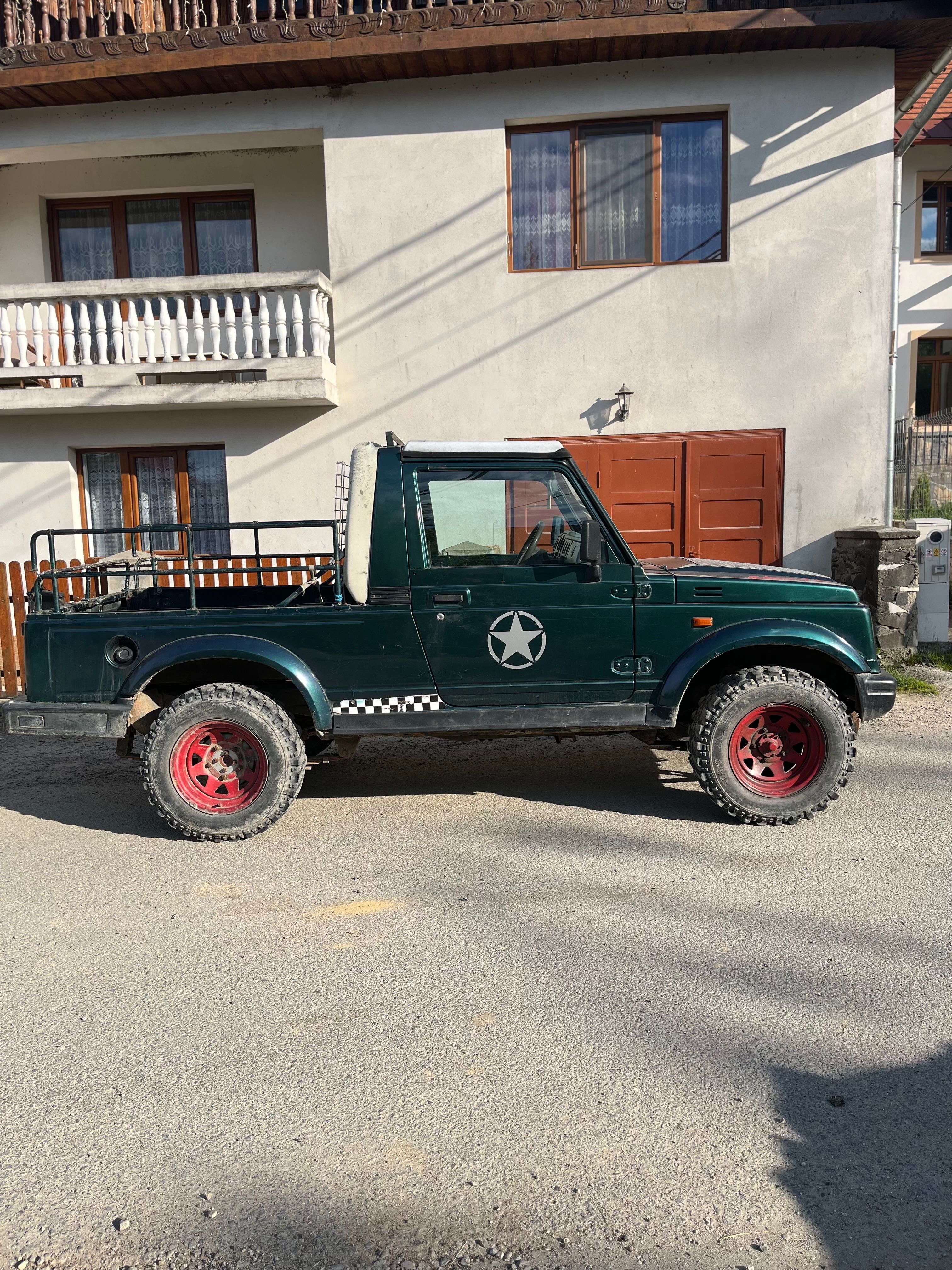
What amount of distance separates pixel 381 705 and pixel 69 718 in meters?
1.72

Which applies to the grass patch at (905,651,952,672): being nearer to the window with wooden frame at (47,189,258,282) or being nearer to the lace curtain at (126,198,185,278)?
the window with wooden frame at (47,189,258,282)

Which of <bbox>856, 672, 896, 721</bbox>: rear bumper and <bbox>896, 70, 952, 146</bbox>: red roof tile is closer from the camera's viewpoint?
<bbox>856, 672, 896, 721</bbox>: rear bumper

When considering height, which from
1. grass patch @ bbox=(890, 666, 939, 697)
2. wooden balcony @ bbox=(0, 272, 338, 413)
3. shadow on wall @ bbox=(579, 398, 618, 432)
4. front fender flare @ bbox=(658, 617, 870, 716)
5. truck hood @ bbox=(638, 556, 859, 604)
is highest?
wooden balcony @ bbox=(0, 272, 338, 413)

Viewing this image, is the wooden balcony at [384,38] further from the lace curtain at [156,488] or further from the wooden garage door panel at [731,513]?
the wooden garage door panel at [731,513]

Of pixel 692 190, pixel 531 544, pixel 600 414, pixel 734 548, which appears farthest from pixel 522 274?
pixel 531 544

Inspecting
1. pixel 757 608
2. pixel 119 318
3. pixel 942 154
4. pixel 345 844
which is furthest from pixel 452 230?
pixel 942 154

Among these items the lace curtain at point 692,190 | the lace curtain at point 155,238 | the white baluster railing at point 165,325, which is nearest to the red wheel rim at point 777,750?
the white baluster railing at point 165,325

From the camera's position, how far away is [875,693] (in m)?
5.13

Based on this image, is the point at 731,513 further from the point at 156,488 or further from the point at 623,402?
the point at 156,488

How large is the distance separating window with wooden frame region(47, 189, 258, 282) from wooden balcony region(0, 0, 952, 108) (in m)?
1.47

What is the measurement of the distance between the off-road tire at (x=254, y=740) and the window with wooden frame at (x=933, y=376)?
2038 cm

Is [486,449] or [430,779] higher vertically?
[486,449]

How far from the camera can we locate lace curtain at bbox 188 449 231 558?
11.0 meters

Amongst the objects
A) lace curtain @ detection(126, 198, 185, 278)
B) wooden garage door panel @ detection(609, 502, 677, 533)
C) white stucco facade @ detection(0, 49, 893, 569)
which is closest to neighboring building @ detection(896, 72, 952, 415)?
white stucco facade @ detection(0, 49, 893, 569)
